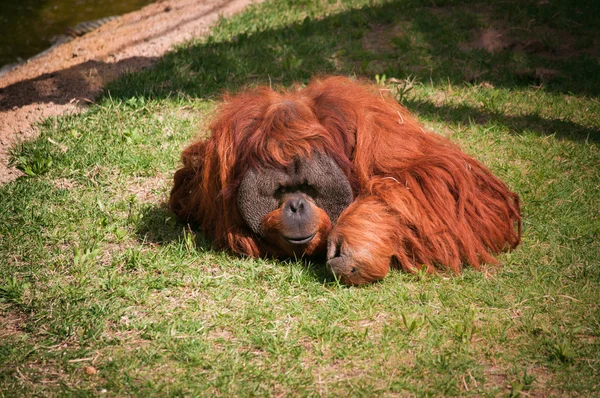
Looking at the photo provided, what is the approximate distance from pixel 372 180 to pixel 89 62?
11.6ft

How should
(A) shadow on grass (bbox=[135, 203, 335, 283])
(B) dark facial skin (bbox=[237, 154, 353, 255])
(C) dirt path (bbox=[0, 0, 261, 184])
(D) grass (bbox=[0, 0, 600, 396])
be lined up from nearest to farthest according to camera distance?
(D) grass (bbox=[0, 0, 600, 396])
(B) dark facial skin (bbox=[237, 154, 353, 255])
(A) shadow on grass (bbox=[135, 203, 335, 283])
(C) dirt path (bbox=[0, 0, 261, 184])

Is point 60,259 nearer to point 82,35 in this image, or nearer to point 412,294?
point 412,294

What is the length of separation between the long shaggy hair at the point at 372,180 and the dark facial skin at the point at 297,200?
0.16 feet

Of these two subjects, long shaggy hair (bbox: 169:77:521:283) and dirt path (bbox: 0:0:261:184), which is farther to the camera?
dirt path (bbox: 0:0:261:184)

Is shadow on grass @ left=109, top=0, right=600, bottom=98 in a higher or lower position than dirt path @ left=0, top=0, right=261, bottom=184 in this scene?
lower

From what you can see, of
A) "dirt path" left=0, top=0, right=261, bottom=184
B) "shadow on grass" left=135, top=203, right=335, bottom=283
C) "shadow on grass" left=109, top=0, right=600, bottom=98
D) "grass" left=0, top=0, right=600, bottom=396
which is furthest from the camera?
"shadow on grass" left=109, top=0, right=600, bottom=98

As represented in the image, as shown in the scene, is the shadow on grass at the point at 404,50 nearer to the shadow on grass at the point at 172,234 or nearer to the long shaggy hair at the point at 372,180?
the shadow on grass at the point at 172,234

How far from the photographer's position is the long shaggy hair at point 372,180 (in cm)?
328

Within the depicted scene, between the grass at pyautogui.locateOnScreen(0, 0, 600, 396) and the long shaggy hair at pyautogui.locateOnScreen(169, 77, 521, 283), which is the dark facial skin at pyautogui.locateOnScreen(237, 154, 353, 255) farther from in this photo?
the grass at pyautogui.locateOnScreen(0, 0, 600, 396)

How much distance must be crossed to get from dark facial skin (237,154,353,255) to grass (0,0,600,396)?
228mm

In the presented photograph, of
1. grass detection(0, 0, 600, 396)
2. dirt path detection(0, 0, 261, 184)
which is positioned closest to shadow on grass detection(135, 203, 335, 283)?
grass detection(0, 0, 600, 396)

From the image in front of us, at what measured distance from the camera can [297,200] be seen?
3244mm

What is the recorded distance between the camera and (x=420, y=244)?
336 cm

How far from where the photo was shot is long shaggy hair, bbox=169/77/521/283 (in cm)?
328
